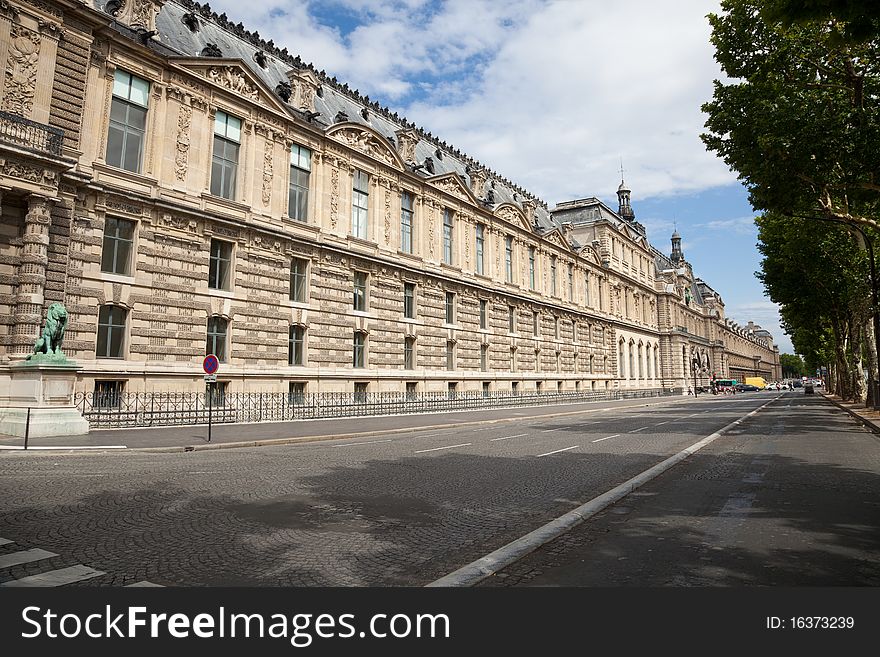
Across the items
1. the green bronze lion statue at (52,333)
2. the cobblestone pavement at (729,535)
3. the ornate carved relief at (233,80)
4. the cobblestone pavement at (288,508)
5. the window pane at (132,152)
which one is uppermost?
the ornate carved relief at (233,80)

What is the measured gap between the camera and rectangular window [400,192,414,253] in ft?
121

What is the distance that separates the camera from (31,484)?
9.23 metres

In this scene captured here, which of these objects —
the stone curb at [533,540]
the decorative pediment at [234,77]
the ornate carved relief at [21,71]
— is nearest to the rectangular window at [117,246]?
the ornate carved relief at [21,71]

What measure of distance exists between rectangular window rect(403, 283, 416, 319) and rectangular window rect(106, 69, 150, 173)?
56.6 feet

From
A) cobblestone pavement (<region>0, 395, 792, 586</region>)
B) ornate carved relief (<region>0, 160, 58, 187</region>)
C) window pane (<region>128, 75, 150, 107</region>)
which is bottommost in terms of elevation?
cobblestone pavement (<region>0, 395, 792, 586</region>)

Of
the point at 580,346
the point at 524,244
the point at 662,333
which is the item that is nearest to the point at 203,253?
the point at 524,244

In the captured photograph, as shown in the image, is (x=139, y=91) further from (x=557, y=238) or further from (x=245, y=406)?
(x=557, y=238)

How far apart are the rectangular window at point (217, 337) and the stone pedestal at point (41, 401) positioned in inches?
313

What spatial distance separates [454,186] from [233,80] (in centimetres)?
1880

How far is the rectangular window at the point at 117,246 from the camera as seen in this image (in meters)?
22.0

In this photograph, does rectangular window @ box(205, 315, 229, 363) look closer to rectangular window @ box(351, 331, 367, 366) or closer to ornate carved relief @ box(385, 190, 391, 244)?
rectangular window @ box(351, 331, 367, 366)

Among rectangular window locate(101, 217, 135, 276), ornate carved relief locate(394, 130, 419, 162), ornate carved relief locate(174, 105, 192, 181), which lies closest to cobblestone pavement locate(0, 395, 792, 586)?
rectangular window locate(101, 217, 135, 276)

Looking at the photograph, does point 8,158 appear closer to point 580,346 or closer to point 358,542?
point 358,542

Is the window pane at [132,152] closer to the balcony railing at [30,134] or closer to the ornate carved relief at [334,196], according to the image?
the balcony railing at [30,134]
